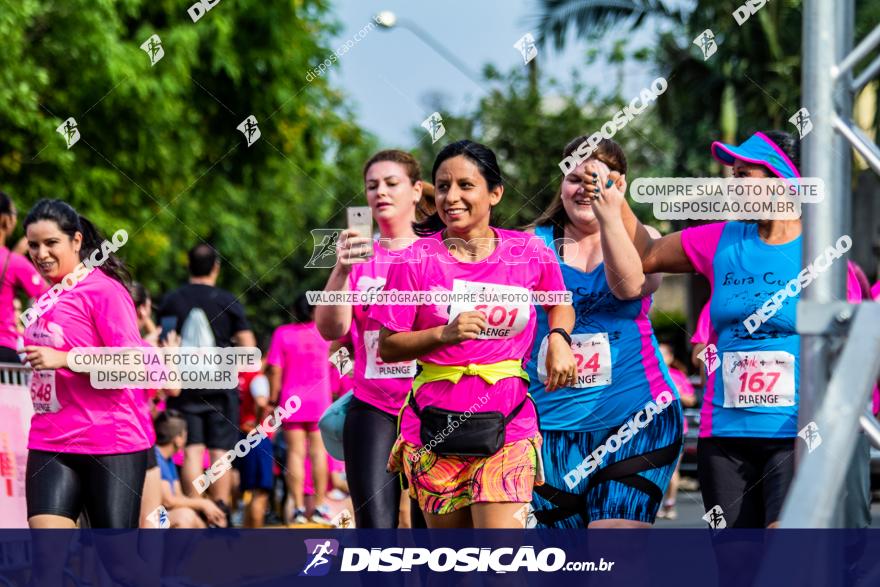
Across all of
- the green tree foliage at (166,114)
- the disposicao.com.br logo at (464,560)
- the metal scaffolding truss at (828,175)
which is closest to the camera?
the metal scaffolding truss at (828,175)

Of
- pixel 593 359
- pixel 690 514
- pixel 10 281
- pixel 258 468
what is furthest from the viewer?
pixel 690 514

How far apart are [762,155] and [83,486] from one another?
9.34 ft

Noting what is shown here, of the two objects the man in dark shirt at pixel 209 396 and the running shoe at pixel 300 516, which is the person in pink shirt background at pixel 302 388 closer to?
the running shoe at pixel 300 516

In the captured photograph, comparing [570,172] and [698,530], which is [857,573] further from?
[570,172]

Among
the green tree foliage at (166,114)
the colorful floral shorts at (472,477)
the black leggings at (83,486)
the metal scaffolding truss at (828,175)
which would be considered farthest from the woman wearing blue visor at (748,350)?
the green tree foliage at (166,114)

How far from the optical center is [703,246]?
532 centimetres

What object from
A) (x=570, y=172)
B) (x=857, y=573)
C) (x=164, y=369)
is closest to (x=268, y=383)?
(x=164, y=369)

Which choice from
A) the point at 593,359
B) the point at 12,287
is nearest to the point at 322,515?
the point at 12,287

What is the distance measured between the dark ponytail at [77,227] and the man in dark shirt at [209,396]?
3.16 metres

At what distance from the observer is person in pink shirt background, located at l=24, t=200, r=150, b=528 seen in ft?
19.0

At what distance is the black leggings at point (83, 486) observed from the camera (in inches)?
227

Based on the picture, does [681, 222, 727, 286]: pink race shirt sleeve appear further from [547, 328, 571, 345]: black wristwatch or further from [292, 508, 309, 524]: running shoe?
[292, 508, 309, 524]: running shoe

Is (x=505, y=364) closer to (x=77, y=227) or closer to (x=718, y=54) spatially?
(x=77, y=227)

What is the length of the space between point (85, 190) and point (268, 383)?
6.59 meters
